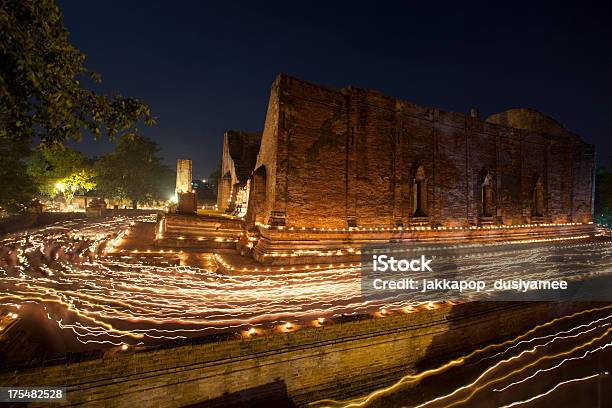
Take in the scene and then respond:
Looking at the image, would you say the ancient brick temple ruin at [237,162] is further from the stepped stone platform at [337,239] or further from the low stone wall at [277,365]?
the low stone wall at [277,365]

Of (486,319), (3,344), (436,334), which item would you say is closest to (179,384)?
(3,344)

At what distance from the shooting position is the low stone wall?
3.66 metres

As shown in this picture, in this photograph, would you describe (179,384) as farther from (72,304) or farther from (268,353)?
(72,304)

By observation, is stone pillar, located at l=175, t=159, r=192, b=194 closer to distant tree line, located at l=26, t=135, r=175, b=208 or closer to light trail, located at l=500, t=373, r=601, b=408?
distant tree line, located at l=26, t=135, r=175, b=208

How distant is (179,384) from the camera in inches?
158

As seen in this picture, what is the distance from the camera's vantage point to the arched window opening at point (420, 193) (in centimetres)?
1311

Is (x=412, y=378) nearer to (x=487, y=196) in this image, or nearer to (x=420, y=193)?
(x=420, y=193)

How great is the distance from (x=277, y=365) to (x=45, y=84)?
5140 millimetres

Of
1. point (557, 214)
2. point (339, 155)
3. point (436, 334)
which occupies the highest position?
point (339, 155)

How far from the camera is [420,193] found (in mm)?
13391

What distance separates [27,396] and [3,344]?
1.39 m

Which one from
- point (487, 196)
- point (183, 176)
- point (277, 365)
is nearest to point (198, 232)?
point (277, 365)

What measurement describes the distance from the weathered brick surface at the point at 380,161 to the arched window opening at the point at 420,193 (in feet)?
0.60

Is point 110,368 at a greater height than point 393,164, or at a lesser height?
lesser
